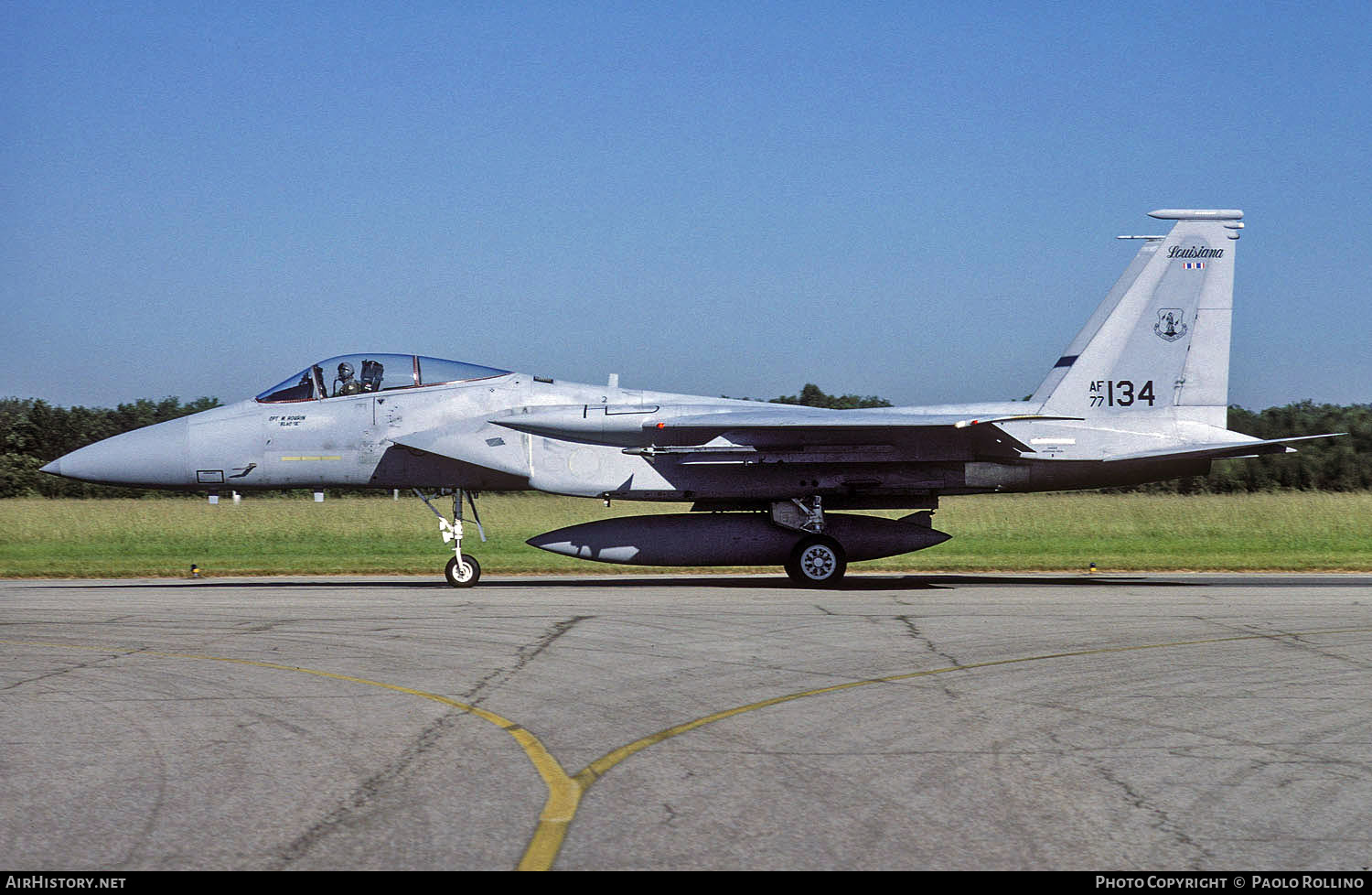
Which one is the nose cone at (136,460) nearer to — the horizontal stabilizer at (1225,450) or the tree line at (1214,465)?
the horizontal stabilizer at (1225,450)

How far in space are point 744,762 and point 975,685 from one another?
3144mm

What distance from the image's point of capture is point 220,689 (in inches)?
359

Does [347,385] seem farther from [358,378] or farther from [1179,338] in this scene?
[1179,338]

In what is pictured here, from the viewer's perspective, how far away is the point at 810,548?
18.5 m

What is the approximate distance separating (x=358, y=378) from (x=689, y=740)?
13.0m

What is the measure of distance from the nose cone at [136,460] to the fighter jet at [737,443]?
1.2 inches

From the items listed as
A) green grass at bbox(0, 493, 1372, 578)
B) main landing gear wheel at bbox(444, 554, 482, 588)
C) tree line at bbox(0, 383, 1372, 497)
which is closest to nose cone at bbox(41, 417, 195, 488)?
main landing gear wheel at bbox(444, 554, 482, 588)

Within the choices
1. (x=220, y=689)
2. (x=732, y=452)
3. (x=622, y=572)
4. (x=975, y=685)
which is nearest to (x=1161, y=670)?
(x=975, y=685)

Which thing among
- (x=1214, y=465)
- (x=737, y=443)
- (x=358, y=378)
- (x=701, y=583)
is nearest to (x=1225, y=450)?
(x=737, y=443)

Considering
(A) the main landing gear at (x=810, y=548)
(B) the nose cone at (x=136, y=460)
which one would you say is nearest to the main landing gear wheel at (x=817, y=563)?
(A) the main landing gear at (x=810, y=548)

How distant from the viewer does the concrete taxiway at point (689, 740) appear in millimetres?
5191

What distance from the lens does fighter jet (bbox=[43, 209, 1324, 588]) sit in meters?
18.3
